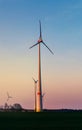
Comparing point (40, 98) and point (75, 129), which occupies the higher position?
point (40, 98)

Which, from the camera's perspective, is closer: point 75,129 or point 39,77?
point 75,129

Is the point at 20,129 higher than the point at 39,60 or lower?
lower

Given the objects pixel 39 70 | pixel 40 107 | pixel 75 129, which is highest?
pixel 39 70

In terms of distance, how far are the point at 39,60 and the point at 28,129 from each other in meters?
85.3

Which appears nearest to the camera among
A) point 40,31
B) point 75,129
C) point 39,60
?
point 75,129

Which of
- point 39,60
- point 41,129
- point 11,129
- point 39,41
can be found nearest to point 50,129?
point 41,129

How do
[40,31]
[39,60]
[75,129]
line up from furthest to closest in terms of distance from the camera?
1. [40,31]
2. [39,60]
3. [75,129]

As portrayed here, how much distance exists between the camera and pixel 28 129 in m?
58.4

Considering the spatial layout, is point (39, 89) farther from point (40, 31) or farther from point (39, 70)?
point (40, 31)

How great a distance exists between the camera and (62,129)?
192 feet

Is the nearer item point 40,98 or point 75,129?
point 75,129

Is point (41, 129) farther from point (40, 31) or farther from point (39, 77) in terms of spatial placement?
point (40, 31)

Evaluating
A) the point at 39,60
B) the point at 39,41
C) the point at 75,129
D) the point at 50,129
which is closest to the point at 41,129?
the point at 50,129

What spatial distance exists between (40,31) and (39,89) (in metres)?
22.8
